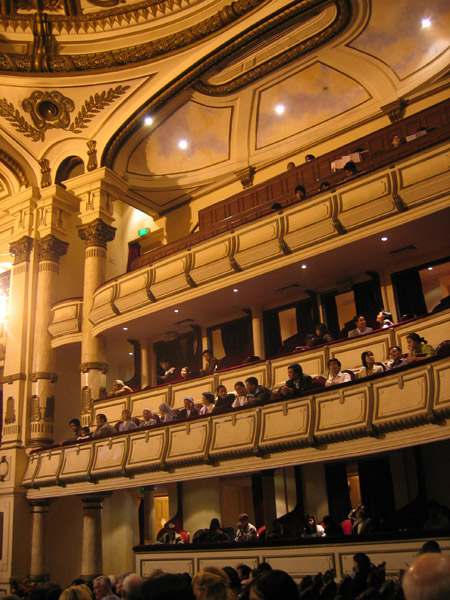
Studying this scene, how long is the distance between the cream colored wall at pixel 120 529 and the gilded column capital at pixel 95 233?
6.21 meters

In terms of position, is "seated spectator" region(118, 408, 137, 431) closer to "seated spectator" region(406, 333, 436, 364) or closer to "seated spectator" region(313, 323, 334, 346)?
"seated spectator" region(313, 323, 334, 346)

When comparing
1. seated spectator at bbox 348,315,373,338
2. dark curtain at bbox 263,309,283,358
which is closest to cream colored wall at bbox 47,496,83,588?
dark curtain at bbox 263,309,283,358

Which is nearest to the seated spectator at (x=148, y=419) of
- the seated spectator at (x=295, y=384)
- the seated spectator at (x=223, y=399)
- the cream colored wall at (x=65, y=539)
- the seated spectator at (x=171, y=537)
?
the seated spectator at (x=223, y=399)

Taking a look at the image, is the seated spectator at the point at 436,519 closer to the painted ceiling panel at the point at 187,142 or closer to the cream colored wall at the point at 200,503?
the cream colored wall at the point at 200,503

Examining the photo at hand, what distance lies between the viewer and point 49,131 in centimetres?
1680

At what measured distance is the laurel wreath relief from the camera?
Result: 16.2 m

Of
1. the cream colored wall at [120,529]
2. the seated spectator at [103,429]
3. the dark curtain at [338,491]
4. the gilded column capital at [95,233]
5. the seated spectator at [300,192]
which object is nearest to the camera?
the dark curtain at [338,491]

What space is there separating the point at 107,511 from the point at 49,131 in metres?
10.1

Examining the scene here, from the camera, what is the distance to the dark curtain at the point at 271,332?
13.5m

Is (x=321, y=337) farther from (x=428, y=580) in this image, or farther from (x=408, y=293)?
(x=428, y=580)

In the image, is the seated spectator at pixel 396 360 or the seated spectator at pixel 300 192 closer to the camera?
the seated spectator at pixel 396 360

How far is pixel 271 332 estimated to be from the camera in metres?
13.6

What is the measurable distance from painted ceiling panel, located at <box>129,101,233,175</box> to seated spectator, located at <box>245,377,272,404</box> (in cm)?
896

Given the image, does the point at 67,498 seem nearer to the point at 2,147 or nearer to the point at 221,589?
the point at 2,147
